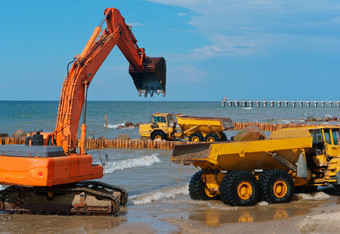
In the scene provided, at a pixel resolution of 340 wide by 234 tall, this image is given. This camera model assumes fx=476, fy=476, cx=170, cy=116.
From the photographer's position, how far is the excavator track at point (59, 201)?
36.9 ft

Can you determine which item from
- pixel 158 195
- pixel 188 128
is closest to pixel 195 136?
pixel 188 128

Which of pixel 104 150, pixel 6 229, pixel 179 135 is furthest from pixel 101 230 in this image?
pixel 179 135

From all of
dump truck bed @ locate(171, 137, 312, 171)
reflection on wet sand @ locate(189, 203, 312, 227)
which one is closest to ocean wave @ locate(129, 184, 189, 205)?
dump truck bed @ locate(171, 137, 312, 171)

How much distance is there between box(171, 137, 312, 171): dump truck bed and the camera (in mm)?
12070

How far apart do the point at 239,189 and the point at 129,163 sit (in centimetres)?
1049

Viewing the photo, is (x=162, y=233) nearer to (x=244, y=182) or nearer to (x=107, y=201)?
(x=107, y=201)

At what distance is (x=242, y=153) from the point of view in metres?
12.3

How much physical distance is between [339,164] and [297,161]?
126cm

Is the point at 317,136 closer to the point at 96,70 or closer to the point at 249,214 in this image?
the point at 249,214

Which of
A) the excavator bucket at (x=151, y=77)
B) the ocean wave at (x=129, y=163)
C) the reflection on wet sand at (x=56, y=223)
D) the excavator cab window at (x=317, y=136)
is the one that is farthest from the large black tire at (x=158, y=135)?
the reflection on wet sand at (x=56, y=223)

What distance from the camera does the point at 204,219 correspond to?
11.0 metres

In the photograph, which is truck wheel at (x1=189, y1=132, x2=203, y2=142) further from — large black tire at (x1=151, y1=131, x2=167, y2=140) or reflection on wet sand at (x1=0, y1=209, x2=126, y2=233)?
reflection on wet sand at (x1=0, y1=209, x2=126, y2=233)

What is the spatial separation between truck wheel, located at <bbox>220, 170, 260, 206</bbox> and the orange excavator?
2.65m

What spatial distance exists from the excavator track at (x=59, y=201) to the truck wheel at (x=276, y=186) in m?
3.98
